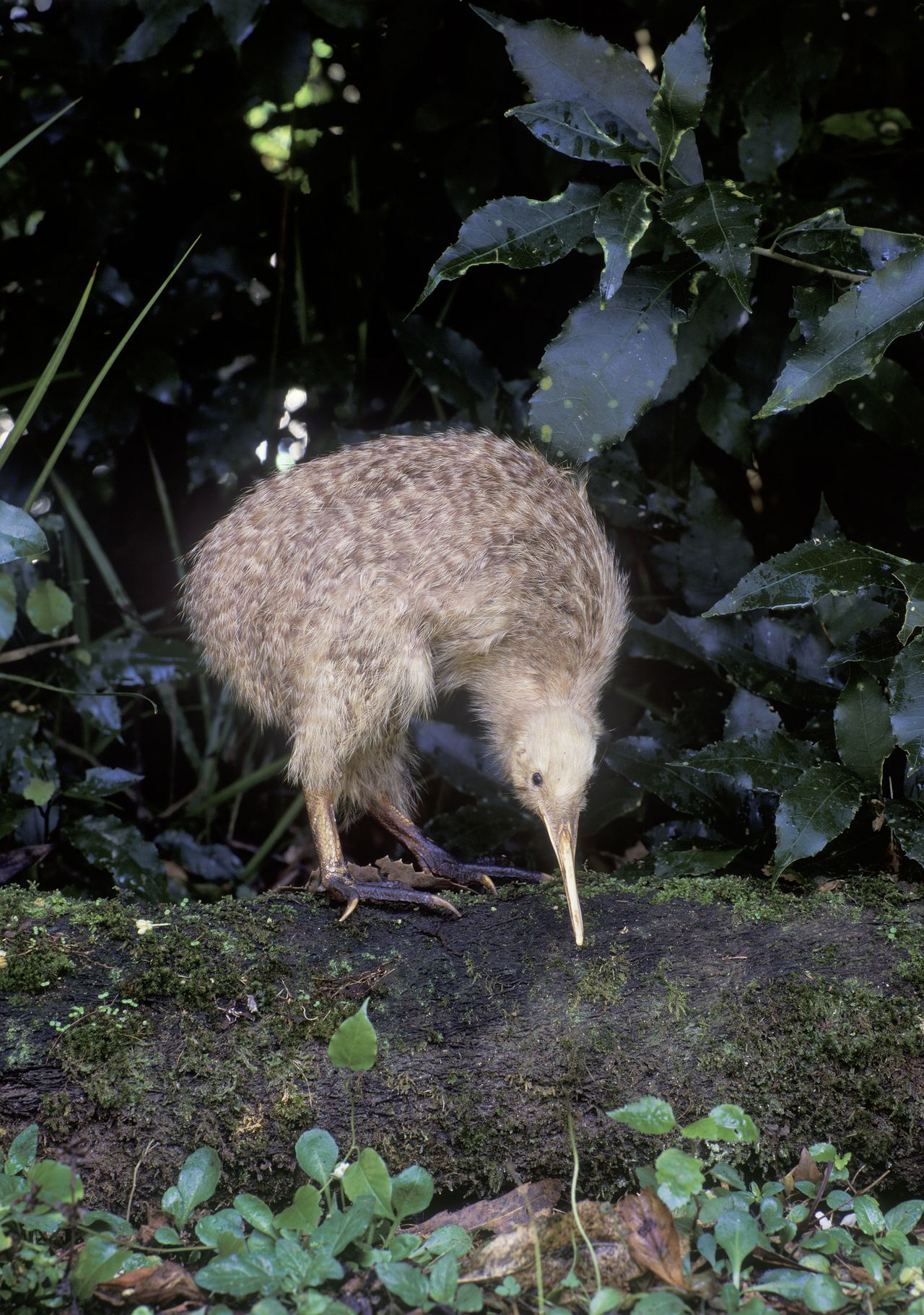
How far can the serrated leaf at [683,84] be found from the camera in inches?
86.4

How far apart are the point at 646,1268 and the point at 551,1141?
328mm

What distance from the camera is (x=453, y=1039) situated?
210 centimetres

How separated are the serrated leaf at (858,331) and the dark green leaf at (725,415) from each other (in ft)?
2.45

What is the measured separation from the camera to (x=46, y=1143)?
6.28 feet

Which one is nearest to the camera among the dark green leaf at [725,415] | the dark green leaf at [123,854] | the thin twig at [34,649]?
the dark green leaf at [725,415]

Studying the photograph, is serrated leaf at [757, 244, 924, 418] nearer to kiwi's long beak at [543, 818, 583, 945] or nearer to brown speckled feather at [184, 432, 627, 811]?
brown speckled feather at [184, 432, 627, 811]

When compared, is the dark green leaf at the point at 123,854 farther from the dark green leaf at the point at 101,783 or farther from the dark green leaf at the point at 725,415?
the dark green leaf at the point at 725,415

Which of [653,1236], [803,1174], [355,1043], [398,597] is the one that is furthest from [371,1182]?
[398,597]

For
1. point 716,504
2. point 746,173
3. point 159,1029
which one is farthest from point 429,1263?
point 746,173

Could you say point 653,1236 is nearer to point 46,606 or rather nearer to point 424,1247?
point 424,1247

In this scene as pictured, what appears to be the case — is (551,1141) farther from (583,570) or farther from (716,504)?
(716,504)

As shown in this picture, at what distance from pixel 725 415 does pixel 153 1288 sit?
240 cm

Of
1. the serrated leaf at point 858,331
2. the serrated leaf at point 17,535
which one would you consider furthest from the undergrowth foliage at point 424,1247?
the serrated leaf at point 858,331

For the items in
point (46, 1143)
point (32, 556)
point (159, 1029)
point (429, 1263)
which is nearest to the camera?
point (429, 1263)
